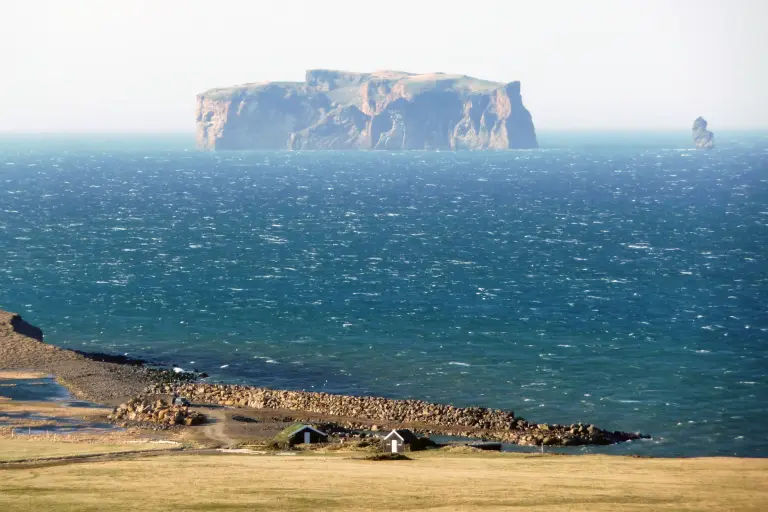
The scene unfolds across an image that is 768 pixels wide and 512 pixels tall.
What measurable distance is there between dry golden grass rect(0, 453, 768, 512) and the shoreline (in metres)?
11.1

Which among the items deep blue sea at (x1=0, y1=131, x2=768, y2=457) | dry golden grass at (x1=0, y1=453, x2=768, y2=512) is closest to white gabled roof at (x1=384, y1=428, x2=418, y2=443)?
dry golden grass at (x1=0, y1=453, x2=768, y2=512)

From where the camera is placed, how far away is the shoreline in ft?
211

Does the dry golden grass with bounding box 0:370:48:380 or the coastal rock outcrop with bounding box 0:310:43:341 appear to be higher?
the coastal rock outcrop with bounding box 0:310:43:341

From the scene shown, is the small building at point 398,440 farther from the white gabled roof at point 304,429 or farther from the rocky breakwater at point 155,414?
the rocky breakwater at point 155,414

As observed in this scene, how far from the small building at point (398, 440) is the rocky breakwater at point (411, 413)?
7561 millimetres

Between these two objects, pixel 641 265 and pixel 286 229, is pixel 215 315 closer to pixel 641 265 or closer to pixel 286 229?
pixel 641 265

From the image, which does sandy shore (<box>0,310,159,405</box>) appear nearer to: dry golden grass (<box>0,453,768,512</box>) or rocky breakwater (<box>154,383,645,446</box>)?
rocky breakwater (<box>154,383,645,446</box>)

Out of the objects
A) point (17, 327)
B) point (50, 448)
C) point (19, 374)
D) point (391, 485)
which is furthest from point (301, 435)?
point (17, 327)

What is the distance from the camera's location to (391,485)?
148 feet

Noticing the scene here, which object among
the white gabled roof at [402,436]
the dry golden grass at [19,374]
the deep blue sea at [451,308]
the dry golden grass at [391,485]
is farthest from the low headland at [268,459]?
the deep blue sea at [451,308]

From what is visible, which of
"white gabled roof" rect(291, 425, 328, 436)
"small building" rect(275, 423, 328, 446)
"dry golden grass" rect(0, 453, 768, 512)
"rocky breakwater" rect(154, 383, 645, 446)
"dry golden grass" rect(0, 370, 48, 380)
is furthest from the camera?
"dry golden grass" rect(0, 370, 48, 380)

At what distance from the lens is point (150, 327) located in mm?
96125

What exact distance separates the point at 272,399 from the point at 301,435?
12.8 m

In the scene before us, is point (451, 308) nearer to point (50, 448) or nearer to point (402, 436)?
point (402, 436)
